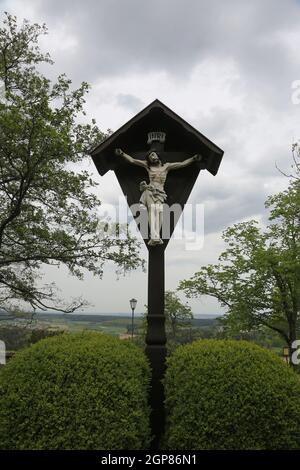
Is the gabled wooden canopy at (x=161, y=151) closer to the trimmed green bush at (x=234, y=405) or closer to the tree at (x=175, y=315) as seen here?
the trimmed green bush at (x=234, y=405)

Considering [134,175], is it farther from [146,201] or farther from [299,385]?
[299,385]

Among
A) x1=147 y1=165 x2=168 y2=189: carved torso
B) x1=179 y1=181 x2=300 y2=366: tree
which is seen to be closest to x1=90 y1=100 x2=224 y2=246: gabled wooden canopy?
x1=147 y1=165 x2=168 y2=189: carved torso

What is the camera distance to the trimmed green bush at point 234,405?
4.03 metres

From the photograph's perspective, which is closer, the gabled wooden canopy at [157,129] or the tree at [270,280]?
the gabled wooden canopy at [157,129]

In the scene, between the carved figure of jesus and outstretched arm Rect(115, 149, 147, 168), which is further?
outstretched arm Rect(115, 149, 147, 168)

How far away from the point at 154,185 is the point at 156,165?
14.4 inches

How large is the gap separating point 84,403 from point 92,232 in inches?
428

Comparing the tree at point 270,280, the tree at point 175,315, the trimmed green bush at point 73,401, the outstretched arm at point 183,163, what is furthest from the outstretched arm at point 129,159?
the tree at point 175,315

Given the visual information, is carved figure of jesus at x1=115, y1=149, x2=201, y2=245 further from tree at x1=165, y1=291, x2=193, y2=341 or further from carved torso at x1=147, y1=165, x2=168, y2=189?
tree at x1=165, y1=291, x2=193, y2=341

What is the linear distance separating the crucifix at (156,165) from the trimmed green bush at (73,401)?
1317mm

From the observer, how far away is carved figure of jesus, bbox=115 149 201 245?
586 centimetres

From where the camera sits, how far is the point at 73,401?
3938 millimetres

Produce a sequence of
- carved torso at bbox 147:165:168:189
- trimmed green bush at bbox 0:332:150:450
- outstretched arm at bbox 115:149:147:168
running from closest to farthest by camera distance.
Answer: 1. trimmed green bush at bbox 0:332:150:450
2. carved torso at bbox 147:165:168:189
3. outstretched arm at bbox 115:149:147:168

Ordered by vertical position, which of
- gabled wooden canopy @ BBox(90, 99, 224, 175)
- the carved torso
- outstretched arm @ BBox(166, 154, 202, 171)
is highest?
gabled wooden canopy @ BBox(90, 99, 224, 175)
